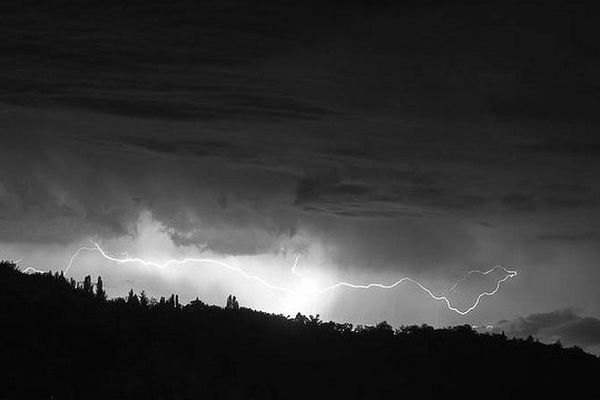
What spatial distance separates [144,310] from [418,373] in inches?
538

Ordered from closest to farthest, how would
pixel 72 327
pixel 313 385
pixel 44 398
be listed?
pixel 44 398 → pixel 72 327 → pixel 313 385

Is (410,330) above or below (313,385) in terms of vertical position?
above

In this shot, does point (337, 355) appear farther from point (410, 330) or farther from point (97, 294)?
point (97, 294)

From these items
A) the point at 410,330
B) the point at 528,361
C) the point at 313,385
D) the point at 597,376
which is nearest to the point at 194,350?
the point at 313,385

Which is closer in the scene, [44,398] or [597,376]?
[44,398]

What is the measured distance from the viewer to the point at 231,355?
1991 inches

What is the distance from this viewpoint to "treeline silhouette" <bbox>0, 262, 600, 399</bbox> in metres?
43.5

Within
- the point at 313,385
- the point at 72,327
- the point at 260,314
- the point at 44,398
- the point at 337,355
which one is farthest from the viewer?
the point at 260,314

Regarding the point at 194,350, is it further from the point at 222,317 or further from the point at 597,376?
the point at 597,376

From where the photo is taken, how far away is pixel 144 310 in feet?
181

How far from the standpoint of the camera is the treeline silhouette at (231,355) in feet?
143

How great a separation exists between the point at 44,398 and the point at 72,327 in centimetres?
740

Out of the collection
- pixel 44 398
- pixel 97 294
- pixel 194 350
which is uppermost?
pixel 97 294

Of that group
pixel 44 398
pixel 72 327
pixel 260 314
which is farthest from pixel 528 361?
pixel 44 398
